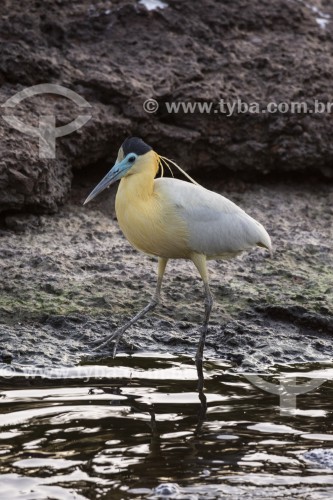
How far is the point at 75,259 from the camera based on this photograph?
7.64 meters

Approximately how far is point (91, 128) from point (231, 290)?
1963 millimetres

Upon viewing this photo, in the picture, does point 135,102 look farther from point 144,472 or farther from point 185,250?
point 144,472

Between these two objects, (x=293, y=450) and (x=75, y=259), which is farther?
(x=75, y=259)

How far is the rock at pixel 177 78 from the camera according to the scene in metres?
8.47

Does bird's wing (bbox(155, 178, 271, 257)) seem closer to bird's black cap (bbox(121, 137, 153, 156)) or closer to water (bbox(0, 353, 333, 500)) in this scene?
bird's black cap (bbox(121, 137, 153, 156))

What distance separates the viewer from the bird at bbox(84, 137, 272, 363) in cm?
657

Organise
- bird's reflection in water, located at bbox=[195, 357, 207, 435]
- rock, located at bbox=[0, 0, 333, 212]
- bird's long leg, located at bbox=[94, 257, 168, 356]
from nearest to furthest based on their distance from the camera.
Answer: bird's reflection in water, located at bbox=[195, 357, 207, 435]
bird's long leg, located at bbox=[94, 257, 168, 356]
rock, located at bbox=[0, 0, 333, 212]

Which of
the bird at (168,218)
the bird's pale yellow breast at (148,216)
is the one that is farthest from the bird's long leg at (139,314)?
the bird's pale yellow breast at (148,216)

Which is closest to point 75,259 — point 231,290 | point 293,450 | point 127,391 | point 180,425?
point 231,290

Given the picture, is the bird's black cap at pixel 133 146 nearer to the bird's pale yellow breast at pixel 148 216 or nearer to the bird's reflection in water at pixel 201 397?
the bird's pale yellow breast at pixel 148 216

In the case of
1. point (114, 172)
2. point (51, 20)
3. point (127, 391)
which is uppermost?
point (51, 20)

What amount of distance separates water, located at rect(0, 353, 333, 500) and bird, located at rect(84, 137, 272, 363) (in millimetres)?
523

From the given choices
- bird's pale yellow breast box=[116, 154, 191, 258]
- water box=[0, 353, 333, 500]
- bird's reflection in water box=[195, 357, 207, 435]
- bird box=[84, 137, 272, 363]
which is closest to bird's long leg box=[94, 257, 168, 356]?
bird box=[84, 137, 272, 363]

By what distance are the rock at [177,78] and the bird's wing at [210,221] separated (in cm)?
172
